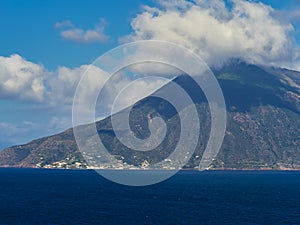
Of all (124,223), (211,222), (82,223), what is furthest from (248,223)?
(82,223)

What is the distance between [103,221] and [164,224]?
26121mm

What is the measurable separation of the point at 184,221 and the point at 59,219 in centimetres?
5306

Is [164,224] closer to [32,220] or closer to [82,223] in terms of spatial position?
[82,223]

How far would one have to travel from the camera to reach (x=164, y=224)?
188750 mm

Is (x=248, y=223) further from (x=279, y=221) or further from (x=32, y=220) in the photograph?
(x=32, y=220)

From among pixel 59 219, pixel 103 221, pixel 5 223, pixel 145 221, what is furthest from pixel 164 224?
pixel 5 223

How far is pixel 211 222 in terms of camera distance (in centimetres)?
19612

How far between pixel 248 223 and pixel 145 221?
4258 cm

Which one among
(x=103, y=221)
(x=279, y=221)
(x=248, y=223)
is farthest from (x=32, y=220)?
(x=279, y=221)

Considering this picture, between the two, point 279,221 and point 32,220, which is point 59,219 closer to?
point 32,220

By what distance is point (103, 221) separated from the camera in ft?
642

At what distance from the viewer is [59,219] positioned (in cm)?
19988

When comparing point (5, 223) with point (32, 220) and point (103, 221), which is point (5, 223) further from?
point (103, 221)

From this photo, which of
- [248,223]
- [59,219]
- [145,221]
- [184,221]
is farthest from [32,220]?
[248,223]
